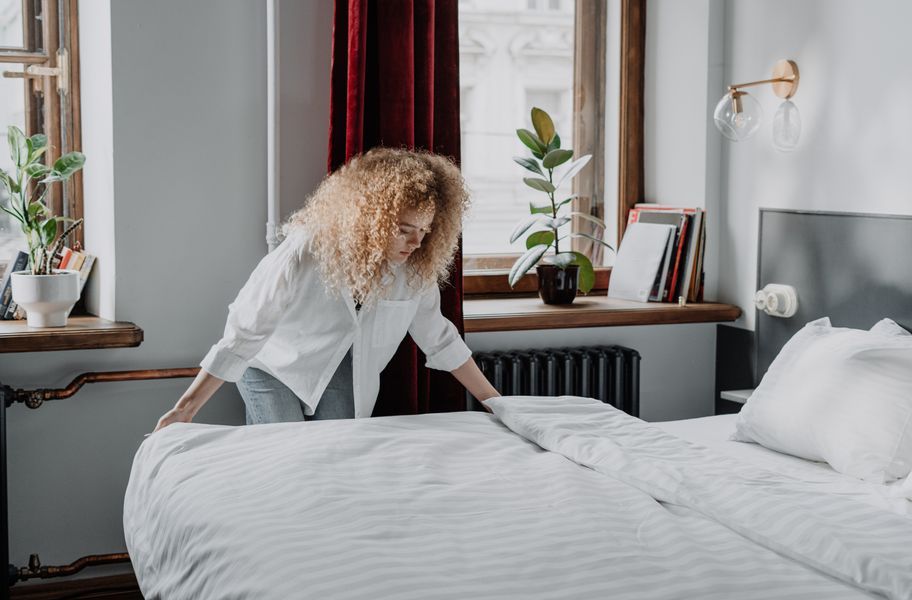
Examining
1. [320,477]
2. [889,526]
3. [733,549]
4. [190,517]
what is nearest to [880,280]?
[889,526]

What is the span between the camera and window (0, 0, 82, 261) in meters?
2.85

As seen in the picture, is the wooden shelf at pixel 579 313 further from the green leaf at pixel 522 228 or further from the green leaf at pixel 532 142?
the green leaf at pixel 532 142

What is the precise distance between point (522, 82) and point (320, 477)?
1973 mm

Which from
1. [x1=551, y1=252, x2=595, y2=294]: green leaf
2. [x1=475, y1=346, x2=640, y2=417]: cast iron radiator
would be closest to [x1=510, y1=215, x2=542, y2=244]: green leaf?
[x1=551, y1=252, x2=595, y2=294]: green leaf

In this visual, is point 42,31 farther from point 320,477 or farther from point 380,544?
point 380,544

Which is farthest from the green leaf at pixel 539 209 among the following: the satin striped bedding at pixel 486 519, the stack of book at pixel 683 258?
the satin striped bedding at pixel 486 519

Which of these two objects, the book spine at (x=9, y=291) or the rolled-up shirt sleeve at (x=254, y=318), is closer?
the rolled-up shirt sleeve at (x=254, y=318)

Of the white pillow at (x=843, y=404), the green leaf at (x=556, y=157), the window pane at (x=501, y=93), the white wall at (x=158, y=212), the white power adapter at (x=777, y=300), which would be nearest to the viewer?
the white pillow at (x=843, y=404)

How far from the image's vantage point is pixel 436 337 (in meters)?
2.58

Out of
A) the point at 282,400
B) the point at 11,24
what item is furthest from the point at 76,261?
the point at 282,400

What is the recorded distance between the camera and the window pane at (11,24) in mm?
2840

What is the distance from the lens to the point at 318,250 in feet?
7.68

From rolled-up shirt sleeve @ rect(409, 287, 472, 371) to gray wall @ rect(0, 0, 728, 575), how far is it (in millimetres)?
526

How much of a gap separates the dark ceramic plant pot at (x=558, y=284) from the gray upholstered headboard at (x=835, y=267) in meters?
0.58
